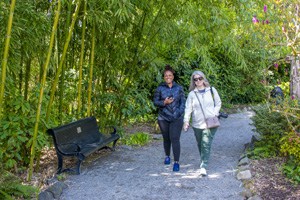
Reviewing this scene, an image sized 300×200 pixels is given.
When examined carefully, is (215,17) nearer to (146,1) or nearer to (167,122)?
(146,1)

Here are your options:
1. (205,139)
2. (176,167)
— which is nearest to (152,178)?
(176,167)

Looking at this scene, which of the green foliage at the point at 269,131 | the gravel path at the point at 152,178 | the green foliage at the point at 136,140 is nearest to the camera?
the gravel path at the point at 152,178

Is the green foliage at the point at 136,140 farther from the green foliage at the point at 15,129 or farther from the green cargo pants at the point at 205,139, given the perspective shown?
the green foliage at the point at 15,129

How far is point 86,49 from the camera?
189 inches

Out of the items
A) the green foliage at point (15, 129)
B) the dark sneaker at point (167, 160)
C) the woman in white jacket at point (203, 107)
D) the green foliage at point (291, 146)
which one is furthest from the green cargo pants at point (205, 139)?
the green foliage at point (15, 129)

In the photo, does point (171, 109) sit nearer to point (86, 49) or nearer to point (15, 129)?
point (86, 49)

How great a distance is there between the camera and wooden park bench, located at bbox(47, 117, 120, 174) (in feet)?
12.9

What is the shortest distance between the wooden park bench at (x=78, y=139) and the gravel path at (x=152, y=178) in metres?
0.24

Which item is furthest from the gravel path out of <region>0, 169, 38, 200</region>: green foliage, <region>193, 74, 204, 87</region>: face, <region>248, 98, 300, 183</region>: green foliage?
<region>193, 74, 204, 87</region>: face

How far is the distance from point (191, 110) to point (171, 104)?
25cm

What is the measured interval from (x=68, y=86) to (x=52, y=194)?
1.80 m

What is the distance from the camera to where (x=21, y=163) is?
13.5ft

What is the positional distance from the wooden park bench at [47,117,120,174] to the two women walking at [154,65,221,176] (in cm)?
90

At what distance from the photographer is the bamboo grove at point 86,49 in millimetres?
3502
